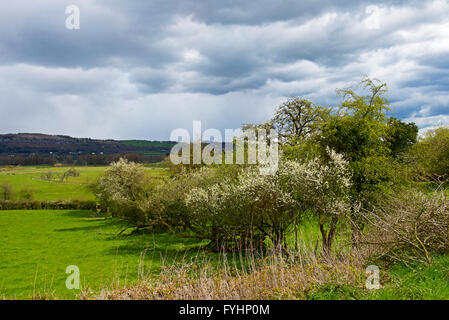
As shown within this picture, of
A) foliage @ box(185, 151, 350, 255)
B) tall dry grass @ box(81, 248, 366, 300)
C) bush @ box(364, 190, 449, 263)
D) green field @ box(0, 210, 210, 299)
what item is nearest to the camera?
tall dry grass @ box(81, 248, 366, 300)

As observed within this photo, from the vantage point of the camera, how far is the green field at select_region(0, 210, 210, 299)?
20.2 metres

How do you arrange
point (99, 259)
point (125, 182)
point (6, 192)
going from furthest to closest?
point (6, 192) → point (125, 182) → point (99, 259)

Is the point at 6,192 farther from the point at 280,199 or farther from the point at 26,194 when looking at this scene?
the point at 280,199

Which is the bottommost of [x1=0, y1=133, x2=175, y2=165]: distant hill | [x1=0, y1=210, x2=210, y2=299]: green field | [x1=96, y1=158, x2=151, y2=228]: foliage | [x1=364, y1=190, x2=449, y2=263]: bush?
[x1=0, y1=210, x2=210, y2=299]: green field

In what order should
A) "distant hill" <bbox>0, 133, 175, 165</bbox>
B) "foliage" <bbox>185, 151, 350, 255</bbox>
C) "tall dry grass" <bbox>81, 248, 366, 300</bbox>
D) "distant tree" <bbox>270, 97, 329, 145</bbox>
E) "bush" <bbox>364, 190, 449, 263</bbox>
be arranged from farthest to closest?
"distant hill" <bbox>0, 133, 175, 165</bbox> → "distant tree" <bbox>270, 97, 329, 145</bbox> → "foliage" <bbox>185, 151, 350, 255</bbox> → "bush" <bbox>364, 190, 449, 263</bbox> → "tall dry grass" <bbox>81, 248, 366, 300</bbox>

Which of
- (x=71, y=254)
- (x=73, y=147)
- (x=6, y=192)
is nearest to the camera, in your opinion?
(x=71, y=254)

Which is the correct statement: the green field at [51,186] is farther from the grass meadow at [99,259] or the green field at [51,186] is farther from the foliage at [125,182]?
the foliage at [125,182]

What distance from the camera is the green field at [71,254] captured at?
2019 centimetres

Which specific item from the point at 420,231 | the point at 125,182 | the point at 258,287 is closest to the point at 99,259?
the point at 125,182

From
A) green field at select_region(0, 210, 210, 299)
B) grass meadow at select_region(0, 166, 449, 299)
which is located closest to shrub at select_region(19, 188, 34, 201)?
grass meadow at select_region(0, 166, 449, 299)

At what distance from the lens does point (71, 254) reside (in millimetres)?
31172

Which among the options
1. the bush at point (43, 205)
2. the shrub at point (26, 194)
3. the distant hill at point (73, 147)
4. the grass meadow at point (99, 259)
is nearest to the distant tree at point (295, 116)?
the grass meadow at point (99, 259)

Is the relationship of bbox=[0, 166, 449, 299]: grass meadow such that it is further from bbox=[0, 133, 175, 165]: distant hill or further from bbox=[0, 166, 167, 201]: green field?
bbox=[0, 133, 175, 165]: distant hill
